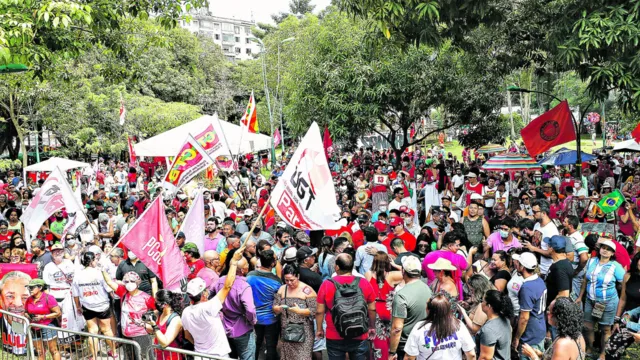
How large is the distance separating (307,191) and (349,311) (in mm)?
1716

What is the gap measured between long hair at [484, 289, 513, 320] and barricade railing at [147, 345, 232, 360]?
2385mm

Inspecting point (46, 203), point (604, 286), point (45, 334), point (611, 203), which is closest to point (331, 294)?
point (604, 286)

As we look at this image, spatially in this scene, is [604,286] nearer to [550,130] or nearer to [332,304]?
[332,304]

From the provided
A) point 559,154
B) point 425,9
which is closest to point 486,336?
point 425,9

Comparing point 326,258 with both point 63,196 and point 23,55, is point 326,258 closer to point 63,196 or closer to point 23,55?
point 63,196

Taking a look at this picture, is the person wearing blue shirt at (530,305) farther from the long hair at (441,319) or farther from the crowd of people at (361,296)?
the long hair at (441,319)

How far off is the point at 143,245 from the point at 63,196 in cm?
289

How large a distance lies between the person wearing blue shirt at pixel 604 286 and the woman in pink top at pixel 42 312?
620cm

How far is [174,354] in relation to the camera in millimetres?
5801

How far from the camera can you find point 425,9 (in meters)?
9.30

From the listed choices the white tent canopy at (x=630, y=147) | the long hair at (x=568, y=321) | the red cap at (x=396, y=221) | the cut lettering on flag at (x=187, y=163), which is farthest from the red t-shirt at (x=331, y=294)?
the white tent canopy at (x=630, y=147)

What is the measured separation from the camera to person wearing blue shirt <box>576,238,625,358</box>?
6.84 m

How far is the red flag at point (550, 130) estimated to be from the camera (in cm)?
1488

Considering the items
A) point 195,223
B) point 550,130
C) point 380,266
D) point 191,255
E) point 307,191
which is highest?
point 550,130
